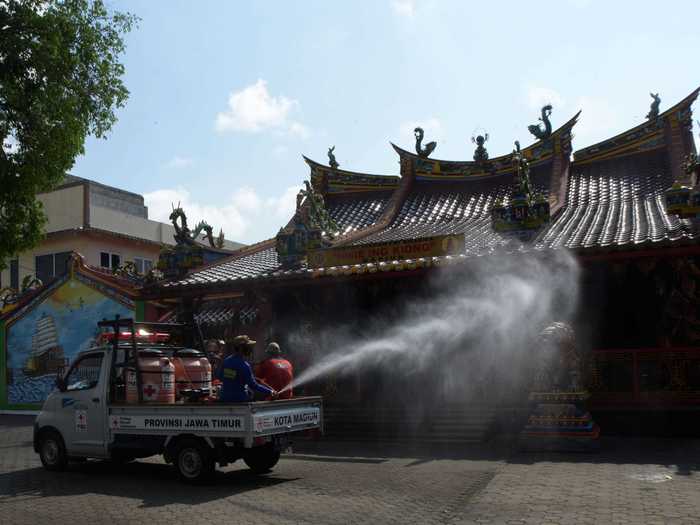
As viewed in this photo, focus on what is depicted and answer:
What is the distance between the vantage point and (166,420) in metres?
10.1

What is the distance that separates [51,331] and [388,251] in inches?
607

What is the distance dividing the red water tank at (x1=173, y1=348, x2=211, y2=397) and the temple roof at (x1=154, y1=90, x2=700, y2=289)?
3898 millimetres

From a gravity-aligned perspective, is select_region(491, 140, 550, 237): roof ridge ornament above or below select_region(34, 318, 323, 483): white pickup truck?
above

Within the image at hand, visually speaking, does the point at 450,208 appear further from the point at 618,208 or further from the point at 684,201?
the point at 684,201

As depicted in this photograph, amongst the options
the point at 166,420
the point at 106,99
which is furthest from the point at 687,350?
the point at 106,99

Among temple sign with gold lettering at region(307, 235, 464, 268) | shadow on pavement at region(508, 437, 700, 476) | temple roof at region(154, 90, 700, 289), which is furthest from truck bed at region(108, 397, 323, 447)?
temple sign with gold lettering at region(307, 235, 464, 268)

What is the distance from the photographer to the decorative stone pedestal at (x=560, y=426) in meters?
11.5

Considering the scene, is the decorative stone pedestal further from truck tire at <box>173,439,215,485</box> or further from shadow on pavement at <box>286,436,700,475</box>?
truck tire at <box>173,439,215,485</box>

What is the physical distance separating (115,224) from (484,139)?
19.6 metres

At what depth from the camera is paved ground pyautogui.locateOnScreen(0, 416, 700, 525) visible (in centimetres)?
774

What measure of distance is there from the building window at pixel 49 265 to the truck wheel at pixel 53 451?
21470 millimetres

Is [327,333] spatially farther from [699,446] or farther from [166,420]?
[699,446]

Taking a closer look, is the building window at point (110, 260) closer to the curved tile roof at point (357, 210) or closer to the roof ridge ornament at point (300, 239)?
the curved tile roof at point (357, 210)

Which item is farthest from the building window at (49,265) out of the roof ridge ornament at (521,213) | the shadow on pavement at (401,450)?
the roof ridge ornament at (521,213)
